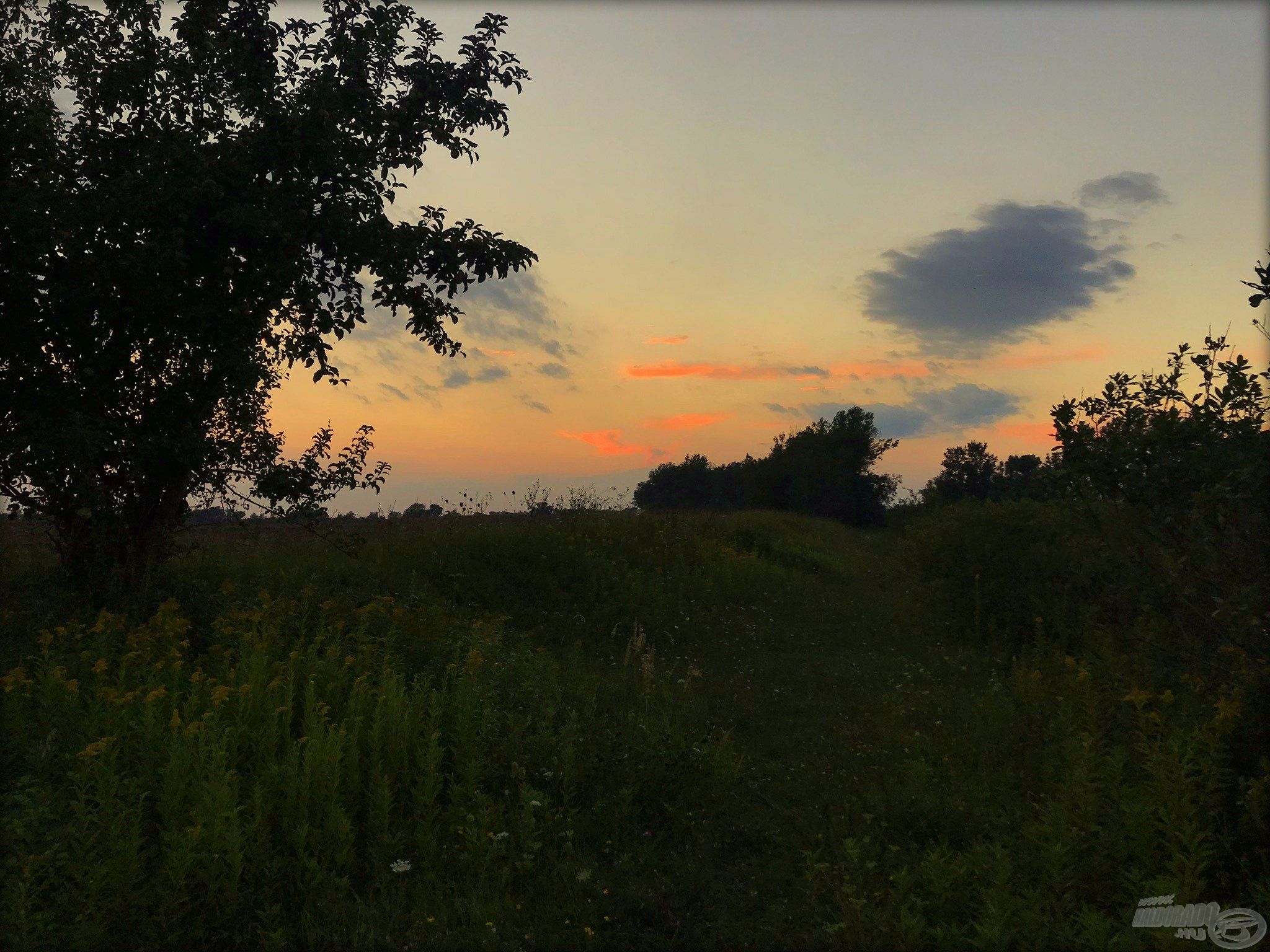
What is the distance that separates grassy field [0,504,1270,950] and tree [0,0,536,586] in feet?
4.85

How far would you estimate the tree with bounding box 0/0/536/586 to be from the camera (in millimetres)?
8219

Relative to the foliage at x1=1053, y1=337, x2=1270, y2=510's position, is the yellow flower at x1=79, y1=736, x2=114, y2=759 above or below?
below

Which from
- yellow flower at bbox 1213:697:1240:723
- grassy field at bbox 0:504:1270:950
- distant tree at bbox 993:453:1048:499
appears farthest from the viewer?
distant tree at bbox 993:453:1048:499

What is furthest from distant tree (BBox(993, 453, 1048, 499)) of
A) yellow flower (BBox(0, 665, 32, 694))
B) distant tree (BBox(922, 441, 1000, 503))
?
distant tree (BBox(922, 441, 1000, 503))

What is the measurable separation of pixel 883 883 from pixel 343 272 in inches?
323

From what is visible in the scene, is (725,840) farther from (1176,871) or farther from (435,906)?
(1176,871)

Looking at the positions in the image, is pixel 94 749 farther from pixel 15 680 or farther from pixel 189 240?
pixel 189 240

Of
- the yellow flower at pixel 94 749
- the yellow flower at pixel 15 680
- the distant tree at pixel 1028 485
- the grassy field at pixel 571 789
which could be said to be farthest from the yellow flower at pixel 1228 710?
the yellow flower at pixel 15 680

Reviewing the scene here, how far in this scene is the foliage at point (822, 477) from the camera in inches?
2068

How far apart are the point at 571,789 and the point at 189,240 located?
22.9 ft

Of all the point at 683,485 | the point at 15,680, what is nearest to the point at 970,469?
the point at 683,485

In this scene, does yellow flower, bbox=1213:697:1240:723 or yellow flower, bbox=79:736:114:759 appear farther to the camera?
yellow flower, bbox=1213:697:1240:723

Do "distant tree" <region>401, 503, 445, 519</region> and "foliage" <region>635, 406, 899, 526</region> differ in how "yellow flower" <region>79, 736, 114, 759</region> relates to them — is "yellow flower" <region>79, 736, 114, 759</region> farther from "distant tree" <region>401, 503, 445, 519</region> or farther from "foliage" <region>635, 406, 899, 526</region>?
"foliage" <region>635, 406, 899, 526</region>

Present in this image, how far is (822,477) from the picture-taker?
2083 inches
